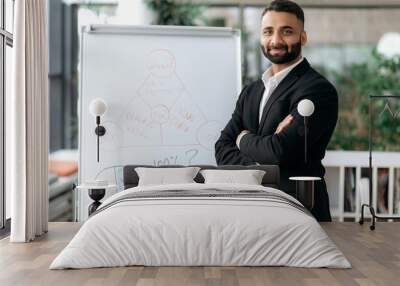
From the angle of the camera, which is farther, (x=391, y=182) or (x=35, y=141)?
(x=391, y=182)

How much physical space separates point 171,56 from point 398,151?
2.98 meters

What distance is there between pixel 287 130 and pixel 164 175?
120cm

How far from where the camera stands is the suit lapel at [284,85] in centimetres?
593

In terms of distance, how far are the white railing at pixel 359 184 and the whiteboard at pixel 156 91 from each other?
150cm

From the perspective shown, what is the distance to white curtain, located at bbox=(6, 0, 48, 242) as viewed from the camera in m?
5.10

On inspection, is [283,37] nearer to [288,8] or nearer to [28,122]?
[288,8]

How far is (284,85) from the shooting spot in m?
5.97

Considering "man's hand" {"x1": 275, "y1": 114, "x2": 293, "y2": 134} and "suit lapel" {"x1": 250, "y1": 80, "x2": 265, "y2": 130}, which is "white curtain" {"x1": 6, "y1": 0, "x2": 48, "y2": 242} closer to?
"suit lapel" {"x1": 250, "y1": 80, "x2": 265, "y2": 130}

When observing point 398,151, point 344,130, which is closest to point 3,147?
point 344,130

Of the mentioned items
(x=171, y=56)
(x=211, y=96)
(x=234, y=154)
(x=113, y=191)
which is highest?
(x=171, y=56)

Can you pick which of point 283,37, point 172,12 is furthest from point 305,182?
point 172,12

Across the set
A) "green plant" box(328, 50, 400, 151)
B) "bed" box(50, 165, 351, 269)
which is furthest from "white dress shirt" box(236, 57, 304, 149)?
"bed" box(50, 165, 351, 269)

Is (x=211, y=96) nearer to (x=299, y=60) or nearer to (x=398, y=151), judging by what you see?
(x=299, y=60)

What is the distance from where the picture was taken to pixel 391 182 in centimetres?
673
